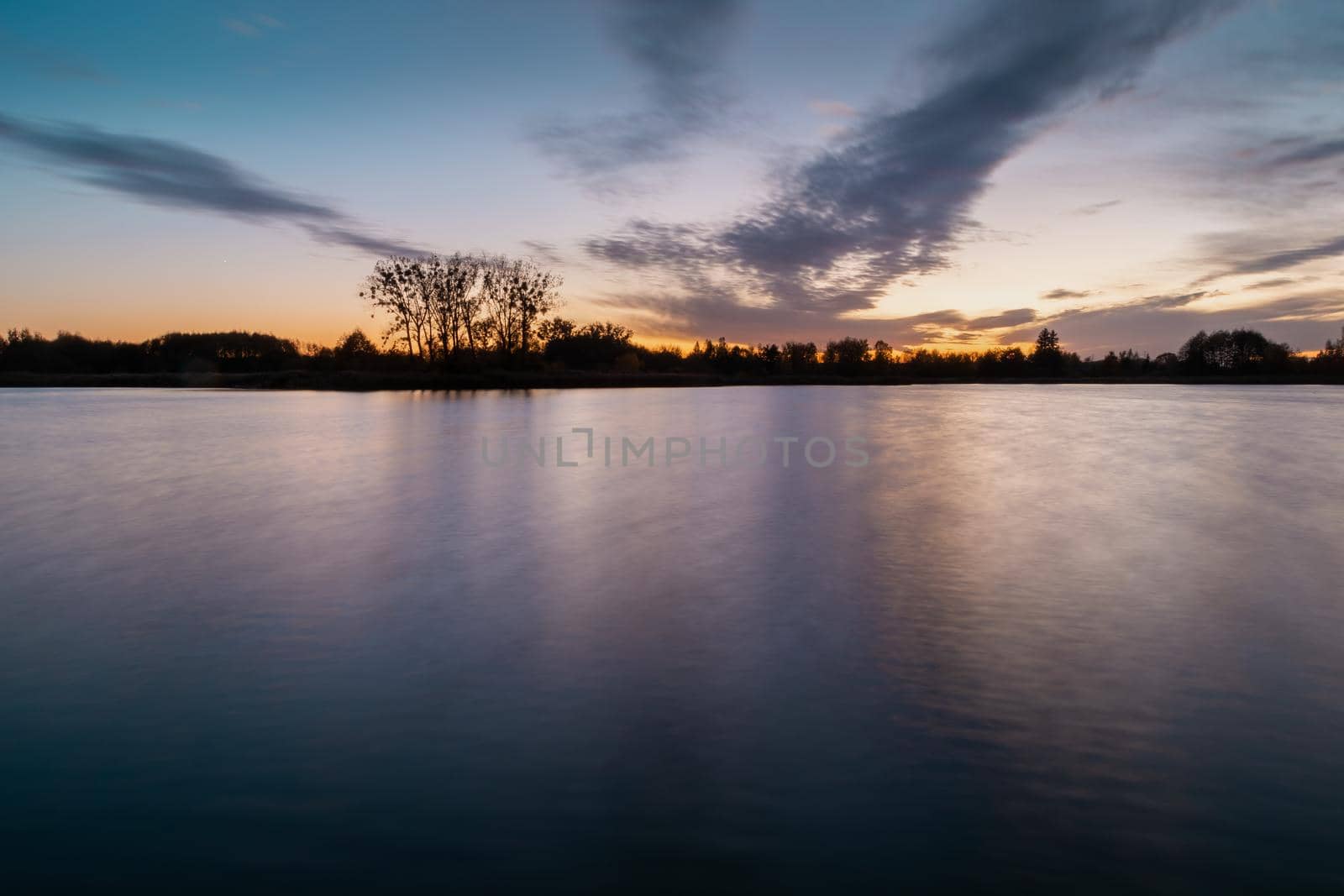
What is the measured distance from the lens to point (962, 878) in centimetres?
259

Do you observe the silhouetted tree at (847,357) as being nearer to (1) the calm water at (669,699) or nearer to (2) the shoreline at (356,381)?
(2) the shoreline at (356,381)

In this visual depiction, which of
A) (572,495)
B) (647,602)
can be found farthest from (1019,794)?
(572,495)

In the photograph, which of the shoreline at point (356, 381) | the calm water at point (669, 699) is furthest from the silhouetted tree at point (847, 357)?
the calm water at point (669, 699)

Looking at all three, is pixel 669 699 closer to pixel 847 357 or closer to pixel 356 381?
pixel 356 381

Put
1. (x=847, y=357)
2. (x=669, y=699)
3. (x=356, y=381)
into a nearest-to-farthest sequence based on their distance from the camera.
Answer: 1. (x=669, y=699)
2. (x=356, y=381)
3. (x=847, y=357)

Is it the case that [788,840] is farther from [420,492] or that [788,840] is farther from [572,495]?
[420,492]

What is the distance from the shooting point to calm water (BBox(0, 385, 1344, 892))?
2.73 m

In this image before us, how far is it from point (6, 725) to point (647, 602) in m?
3.90

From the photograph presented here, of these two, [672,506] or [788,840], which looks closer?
[788,840]

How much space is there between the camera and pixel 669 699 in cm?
400

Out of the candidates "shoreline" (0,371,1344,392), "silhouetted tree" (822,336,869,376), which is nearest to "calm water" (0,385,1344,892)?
"shoreline" (0,371,1344,392)

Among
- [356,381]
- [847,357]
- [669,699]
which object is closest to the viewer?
[669,699]

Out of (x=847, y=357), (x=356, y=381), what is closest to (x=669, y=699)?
(x=356, y=381)

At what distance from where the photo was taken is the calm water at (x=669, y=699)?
273 centimetres
